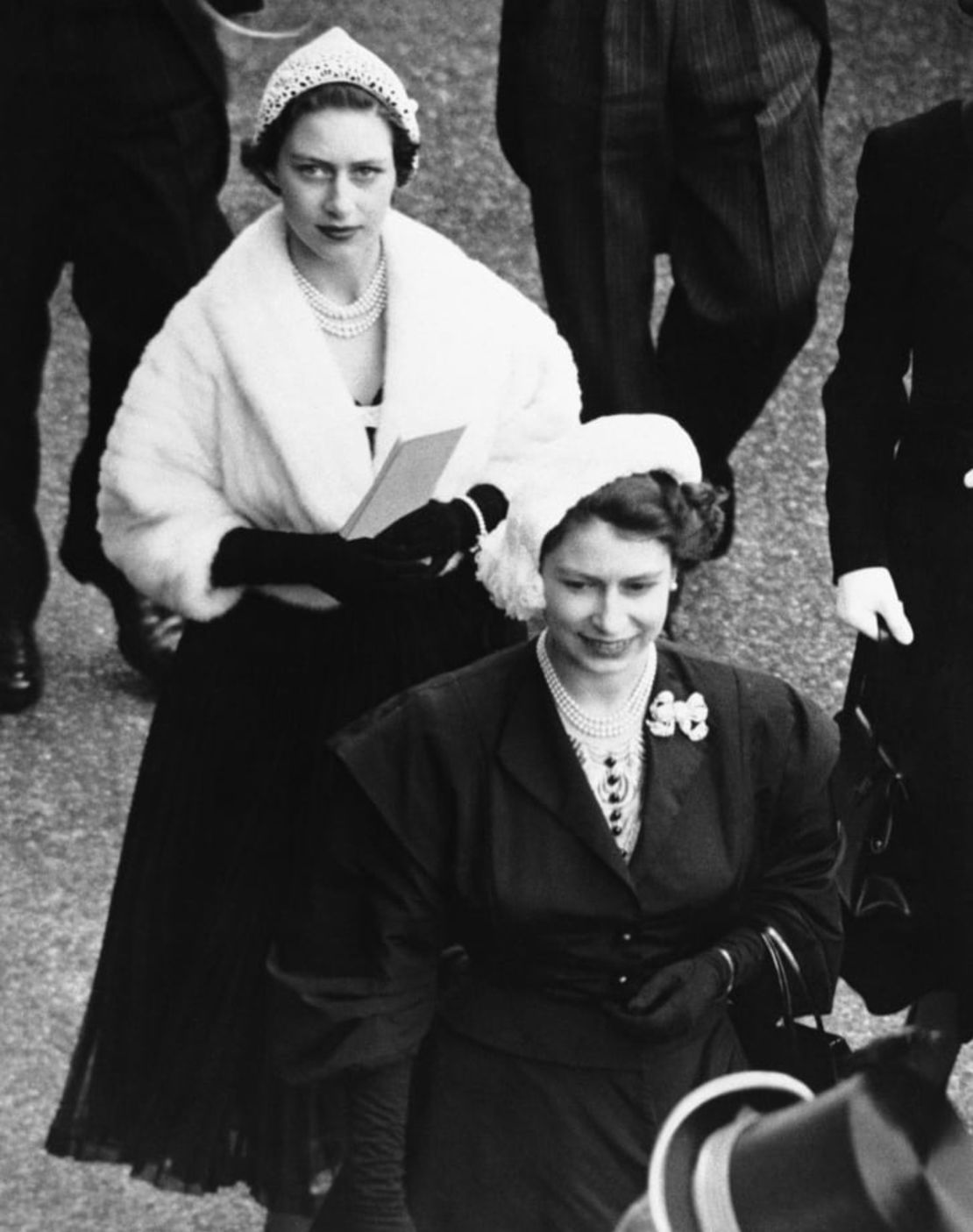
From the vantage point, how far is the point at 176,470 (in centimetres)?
403

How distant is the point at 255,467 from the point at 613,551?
838 mm

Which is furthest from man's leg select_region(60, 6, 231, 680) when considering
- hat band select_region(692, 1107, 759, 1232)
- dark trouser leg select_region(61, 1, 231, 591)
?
hat band select_region(692, 1107, 759, 1232)

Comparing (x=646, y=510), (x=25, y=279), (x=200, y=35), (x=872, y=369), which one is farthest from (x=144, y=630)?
(x=646, y=510)

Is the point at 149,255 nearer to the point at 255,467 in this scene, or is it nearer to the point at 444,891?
the point at 255,467

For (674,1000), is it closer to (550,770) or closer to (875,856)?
(550,770)

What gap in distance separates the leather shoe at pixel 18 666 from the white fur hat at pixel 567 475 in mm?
2184

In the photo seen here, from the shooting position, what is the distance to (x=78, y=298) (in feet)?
17.7

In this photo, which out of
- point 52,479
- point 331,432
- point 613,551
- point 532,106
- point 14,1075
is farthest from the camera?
point 52,479

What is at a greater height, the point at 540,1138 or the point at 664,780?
the point at 664,780

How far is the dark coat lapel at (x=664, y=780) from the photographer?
336cm

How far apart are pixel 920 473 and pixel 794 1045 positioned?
3.03 feet

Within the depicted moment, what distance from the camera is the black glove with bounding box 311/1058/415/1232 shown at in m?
3.31

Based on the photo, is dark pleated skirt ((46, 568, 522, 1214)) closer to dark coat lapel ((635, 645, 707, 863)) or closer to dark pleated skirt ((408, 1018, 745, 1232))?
dark pleated skirt ((408, 1018, 745, 1232))

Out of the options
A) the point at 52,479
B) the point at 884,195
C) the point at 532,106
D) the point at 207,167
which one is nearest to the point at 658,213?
the point at 532,106
